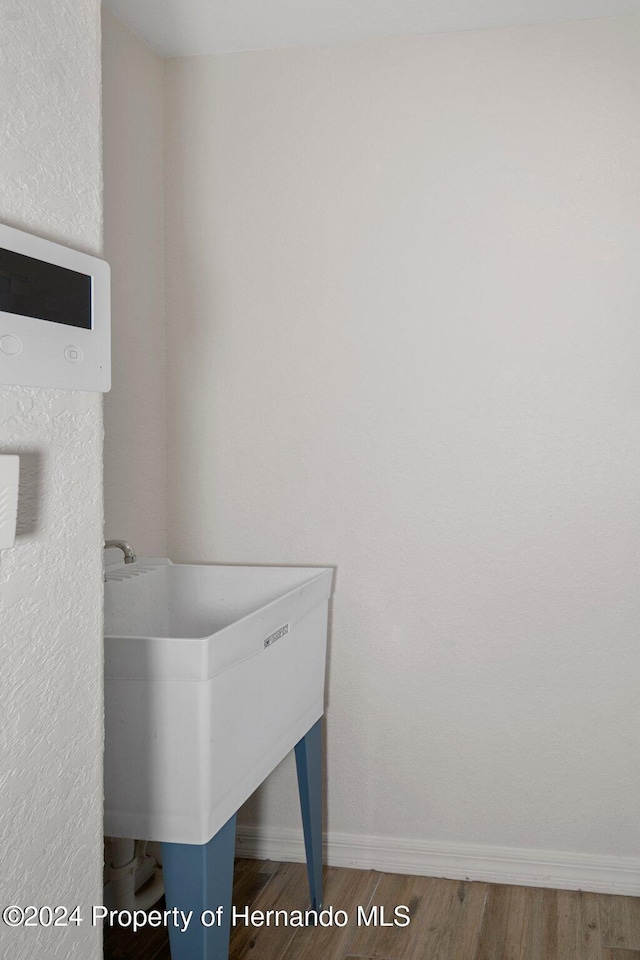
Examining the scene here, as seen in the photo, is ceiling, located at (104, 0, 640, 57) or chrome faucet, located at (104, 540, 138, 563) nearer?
chrome faucet, located at (104, 540, 138, 563)

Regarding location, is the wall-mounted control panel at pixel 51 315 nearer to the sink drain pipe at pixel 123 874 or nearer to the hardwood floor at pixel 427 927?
the sink drain pipe at pixel 123 874

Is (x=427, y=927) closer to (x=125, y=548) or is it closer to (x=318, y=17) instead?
(x=125, y=548)

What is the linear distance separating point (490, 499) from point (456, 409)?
0.25m

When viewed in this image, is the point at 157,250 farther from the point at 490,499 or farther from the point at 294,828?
the point at 294,828

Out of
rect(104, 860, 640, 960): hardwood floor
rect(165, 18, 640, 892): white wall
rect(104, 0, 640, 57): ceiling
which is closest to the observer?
rect(104, 860, 640, 960): hardwood floor

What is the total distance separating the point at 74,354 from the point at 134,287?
1244 millimetres

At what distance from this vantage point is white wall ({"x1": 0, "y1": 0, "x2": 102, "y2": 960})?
96 centimetres

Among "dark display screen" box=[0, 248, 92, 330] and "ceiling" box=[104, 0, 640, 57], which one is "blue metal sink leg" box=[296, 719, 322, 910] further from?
"ceiling" box=[104, 0, 640, 57]

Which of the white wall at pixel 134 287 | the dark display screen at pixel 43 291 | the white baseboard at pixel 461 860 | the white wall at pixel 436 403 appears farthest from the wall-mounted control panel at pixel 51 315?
the white baseboard at pixel 461 860

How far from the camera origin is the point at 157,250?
7.69 feet

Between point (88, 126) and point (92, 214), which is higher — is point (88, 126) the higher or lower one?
the higher one

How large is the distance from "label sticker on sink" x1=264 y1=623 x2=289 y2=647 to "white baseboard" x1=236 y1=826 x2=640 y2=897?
0.84 meters

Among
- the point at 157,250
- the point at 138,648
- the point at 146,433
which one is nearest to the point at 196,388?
the point at 146,433

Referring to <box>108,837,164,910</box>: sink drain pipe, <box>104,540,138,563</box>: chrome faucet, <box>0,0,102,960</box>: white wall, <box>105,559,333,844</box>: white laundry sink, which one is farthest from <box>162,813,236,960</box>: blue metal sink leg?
<box>104,540,138,563</box>: chrome faucet
